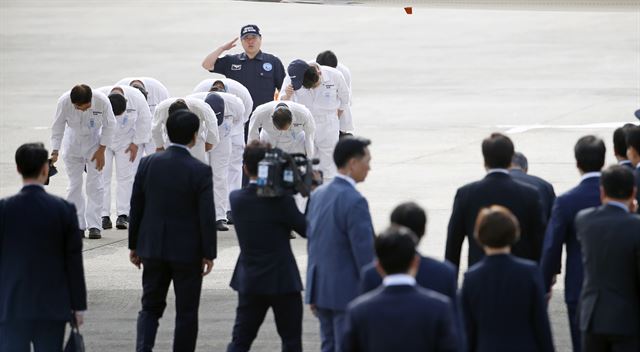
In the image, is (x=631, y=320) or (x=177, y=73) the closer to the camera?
(x=631, y=320)

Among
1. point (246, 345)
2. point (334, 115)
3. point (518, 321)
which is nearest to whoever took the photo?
point (518, 321)

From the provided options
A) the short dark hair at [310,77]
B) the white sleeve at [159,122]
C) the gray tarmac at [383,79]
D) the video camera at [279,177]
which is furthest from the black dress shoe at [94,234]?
the video camera at [279,177]

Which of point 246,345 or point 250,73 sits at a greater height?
point 250,73

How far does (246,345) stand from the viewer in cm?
923

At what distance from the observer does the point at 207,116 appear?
1437 centimetres

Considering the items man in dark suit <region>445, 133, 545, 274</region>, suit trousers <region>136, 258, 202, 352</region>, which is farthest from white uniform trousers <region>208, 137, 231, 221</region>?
Result: man in dark suit <region>445, 133, 545, 274</region>

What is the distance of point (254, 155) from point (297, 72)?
22.5ft

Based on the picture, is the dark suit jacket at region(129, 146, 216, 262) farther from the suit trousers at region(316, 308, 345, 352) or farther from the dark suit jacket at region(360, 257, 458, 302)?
the dark suit jacket at region(360, 257, 458, 302)

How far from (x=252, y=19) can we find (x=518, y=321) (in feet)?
114

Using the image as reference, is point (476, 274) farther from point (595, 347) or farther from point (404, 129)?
point (404, 129)

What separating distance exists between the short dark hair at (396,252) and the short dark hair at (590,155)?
119 inches

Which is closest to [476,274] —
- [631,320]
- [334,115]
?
[631,320]

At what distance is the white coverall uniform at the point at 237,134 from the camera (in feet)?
52.1

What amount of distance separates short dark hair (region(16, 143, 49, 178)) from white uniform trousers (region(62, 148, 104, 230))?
21.2 feet
